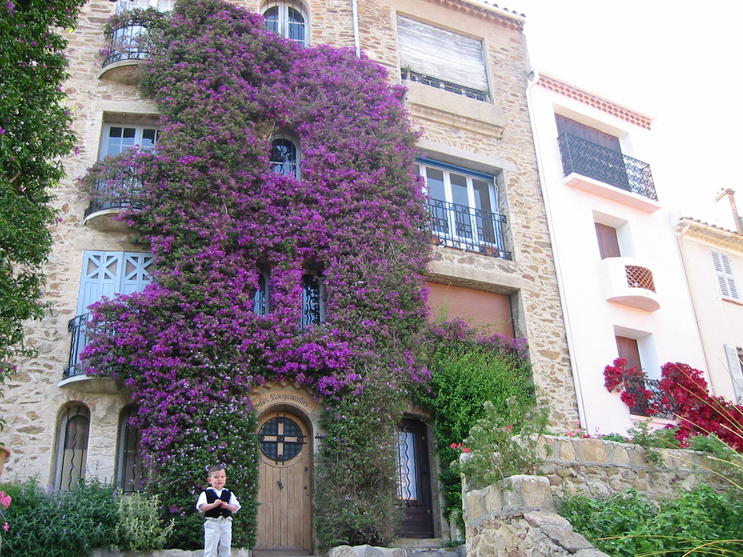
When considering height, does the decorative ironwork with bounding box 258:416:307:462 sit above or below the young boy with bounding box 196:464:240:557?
above

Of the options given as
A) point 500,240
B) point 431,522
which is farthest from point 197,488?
point 500,240

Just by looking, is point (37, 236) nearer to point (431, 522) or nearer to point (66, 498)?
point (66, 498)

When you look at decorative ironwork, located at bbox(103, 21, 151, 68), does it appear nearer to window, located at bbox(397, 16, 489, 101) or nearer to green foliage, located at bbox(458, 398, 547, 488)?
window, located at bbox(397, 16, 489, 101)

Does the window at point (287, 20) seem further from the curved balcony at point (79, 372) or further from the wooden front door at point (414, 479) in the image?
the wooden front door at point (414, 479)

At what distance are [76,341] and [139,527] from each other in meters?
3.46

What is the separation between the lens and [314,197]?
1394 centimetres

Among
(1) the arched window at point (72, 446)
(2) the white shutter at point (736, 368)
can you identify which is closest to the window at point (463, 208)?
(2) the white shutter at point (736, 368)

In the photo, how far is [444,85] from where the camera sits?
17.1 meters

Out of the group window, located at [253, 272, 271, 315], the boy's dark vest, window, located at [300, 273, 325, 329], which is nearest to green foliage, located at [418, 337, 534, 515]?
window, located at [300, 273, 325, 329]

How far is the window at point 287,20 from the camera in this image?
16.5m

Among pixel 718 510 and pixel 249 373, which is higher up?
pixel 249 373

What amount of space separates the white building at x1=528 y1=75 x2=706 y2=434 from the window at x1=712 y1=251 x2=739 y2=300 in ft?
4.89

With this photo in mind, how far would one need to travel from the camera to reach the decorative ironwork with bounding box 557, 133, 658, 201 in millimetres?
17438

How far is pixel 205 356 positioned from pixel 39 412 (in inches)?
104
